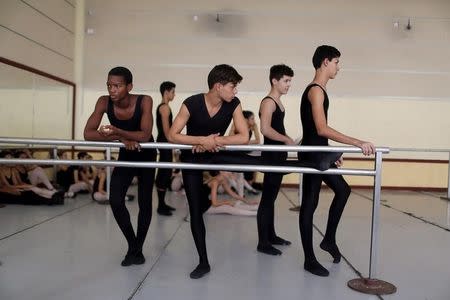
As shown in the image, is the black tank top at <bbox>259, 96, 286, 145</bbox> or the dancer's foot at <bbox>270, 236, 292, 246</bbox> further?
the dancer's foot at <bbox>270, 236, 292, 246</bbox>

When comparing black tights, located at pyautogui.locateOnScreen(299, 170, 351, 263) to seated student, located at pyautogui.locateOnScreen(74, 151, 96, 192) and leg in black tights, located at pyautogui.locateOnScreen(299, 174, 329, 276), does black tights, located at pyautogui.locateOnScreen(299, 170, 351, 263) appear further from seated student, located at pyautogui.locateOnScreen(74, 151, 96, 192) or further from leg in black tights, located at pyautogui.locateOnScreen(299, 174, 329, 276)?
seated student, located at pyautogui.locateOnScreen(74, 151, 96, 192)

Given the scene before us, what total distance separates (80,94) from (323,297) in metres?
6.88

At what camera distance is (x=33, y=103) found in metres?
6.89

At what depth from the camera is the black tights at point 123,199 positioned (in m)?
3.01

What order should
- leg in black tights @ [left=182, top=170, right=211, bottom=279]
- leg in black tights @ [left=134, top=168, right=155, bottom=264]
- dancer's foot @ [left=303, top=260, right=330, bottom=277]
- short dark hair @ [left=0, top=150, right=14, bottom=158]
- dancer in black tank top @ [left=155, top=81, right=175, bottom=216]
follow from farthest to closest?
short dark hair @ [left=0, top=150, right=14, bottom=158]
dancer in black tank top @ [left=155, top=81, right=175, bottom=216]
leg in black tights @ [left=134, top=168, right=155, bottom=264]
dancer's foot @ [left=303, top=260, right=330, bottom=277]
leg in black tights @ [left=182, top=170, right=211, bottom=279]

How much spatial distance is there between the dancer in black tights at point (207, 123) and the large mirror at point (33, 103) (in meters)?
4.11

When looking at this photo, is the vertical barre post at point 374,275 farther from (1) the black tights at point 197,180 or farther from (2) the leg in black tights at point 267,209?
(2) the leg in black tights at point 267,209

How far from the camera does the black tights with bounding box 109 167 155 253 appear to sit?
3012mm

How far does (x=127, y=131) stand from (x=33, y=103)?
4.64 m

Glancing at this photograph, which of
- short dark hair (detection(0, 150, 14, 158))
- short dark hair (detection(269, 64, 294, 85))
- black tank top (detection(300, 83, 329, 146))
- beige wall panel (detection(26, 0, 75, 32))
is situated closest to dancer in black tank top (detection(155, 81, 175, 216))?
short dark hair (detection(269, 64, 294, 85))

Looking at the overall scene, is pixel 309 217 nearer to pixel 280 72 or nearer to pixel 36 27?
pixel 280 72

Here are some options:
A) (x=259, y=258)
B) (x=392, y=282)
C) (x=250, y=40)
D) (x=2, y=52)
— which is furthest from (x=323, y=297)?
(x=250, y=40)

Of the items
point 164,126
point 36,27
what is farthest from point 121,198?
point 36,27

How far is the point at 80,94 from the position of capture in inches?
330
